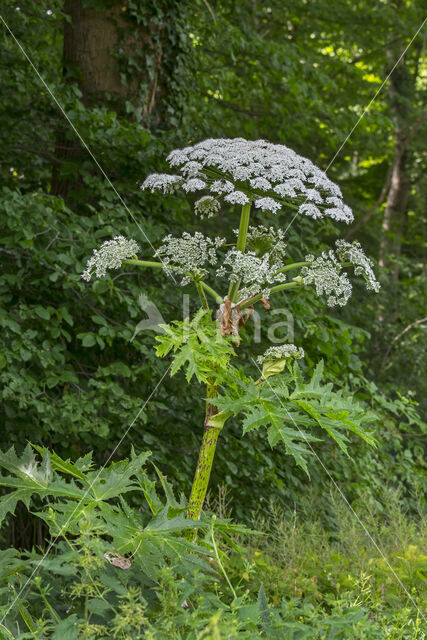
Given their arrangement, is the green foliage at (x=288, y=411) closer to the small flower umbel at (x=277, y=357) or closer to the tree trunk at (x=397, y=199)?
the small flower umbel at (x=277, y=357)

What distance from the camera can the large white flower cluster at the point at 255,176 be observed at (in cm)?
199

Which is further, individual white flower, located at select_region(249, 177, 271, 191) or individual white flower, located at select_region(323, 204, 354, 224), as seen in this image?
individual white flower, located at select_region(323, 204, 354, 224)

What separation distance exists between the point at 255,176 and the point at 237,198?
0.10 m

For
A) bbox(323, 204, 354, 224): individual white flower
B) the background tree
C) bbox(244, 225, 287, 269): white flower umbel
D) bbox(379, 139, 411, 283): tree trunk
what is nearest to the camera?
bbox(323, 204, 354, 224): individual white flower

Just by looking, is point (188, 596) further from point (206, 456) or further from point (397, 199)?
point (397, 199)

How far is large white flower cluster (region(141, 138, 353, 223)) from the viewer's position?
1.99 metres

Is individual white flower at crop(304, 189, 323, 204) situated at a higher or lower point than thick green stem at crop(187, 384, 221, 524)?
higher

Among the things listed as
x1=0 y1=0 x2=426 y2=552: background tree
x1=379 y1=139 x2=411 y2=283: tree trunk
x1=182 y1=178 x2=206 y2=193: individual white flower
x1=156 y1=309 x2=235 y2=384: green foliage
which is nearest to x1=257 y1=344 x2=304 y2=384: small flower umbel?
x1=156 y1=309 x2=235 y2=384: green foliage

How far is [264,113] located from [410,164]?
4330 mm

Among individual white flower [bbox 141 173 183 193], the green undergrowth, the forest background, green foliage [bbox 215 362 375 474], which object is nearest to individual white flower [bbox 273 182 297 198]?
individual white flower [bbox 141 173 183 193]

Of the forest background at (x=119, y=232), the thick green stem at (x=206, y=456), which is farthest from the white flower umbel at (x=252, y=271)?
the forest background at (x=119, y=232)

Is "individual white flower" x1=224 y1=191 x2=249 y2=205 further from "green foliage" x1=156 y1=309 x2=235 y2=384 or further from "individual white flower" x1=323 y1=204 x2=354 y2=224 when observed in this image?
"green foliage" x1=156 y1=309 x2=235 y2=384

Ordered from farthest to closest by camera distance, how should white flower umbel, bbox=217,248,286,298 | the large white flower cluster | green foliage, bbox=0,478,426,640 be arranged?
the large white flower cluster → white flower umbel, bbox=217,248,286,298 → green foliage, bbox=0,478,426,640

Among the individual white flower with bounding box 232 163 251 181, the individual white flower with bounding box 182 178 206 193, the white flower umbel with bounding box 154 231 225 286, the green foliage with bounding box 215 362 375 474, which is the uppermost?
the individual white flower with bounding box 232 163 251 181
